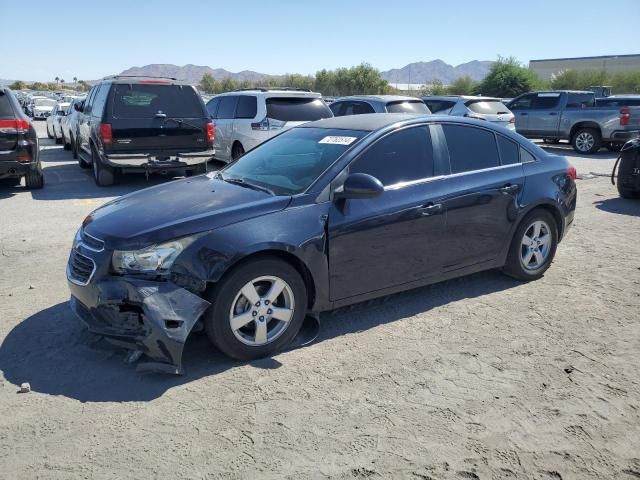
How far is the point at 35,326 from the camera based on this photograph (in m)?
4.37

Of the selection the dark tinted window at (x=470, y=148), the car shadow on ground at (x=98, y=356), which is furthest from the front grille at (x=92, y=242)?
the dark tinted window at (x=470, y=148)

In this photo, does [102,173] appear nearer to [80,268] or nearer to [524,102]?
[80,268]

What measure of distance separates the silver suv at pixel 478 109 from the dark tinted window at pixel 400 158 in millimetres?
10674

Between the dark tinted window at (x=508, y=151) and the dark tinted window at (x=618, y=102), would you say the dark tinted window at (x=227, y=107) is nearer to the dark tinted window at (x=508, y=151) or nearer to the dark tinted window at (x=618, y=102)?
the dark tinted window at (x=508, y=151)

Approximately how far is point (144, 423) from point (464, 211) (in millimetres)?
3073

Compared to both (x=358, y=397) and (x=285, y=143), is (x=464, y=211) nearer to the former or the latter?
(x=285, y=143)

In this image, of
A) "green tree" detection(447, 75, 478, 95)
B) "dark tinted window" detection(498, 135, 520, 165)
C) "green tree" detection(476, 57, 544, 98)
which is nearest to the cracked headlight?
"dark tinted window" detection(498, 135, 520, 165)

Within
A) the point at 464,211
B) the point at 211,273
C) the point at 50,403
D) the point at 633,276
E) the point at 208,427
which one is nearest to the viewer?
the point at 208,427

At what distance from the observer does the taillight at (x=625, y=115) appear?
634 inches

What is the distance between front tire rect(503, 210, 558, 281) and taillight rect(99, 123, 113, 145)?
7185 mm

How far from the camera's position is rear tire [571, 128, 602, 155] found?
17.0 m

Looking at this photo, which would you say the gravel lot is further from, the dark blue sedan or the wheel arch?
the wheel arch

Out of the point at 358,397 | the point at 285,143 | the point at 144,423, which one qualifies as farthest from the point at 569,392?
the point at 285,143

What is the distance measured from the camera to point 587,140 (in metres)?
17.2
